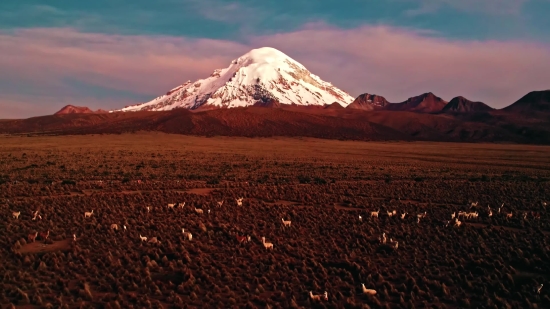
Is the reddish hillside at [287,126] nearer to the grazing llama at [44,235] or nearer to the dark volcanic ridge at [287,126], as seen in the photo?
the dark volcanic ridge at [287,126]

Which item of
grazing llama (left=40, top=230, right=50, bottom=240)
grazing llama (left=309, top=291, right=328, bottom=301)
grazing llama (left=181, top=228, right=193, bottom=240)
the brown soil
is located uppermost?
grazing llama (left=40, top=230, right=50, bottom=240)

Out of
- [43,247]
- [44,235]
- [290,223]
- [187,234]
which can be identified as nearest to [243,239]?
[187,234]

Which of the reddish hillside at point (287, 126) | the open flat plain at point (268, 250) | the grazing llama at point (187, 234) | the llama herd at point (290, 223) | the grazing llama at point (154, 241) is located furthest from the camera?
the reddish hillside at point (287, 126)

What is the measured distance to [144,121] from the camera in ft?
471

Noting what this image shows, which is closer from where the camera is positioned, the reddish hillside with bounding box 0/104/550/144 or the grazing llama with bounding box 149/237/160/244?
the grazing llama with bounding box 149/237/160/244

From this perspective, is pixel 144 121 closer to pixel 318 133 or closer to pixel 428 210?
pixel 318 133

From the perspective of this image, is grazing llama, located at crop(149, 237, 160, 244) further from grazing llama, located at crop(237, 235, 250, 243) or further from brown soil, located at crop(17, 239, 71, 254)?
grazing llama, located at crop(237, 235, 250, 243)

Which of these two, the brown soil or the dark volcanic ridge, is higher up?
the dark volcanic ridge

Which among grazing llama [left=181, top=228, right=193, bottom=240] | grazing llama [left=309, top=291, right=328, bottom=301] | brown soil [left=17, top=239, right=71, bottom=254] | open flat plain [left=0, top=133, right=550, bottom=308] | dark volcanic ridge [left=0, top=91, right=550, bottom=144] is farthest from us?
dark volcanic ridge [left=0, top=91, right=550, bottom=144]

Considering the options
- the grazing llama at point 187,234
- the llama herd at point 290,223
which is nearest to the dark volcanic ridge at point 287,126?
the llama herd at point 290,223

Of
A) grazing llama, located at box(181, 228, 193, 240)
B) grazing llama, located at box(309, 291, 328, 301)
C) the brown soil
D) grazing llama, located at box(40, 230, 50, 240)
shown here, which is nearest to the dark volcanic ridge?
grazing llama, located at box(181, 228, 193, 240)

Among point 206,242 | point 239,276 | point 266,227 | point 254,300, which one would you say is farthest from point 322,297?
point 266,227

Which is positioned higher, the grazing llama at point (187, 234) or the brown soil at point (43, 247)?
the grazing llama at point (187, 234)

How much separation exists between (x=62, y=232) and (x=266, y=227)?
309 inches
